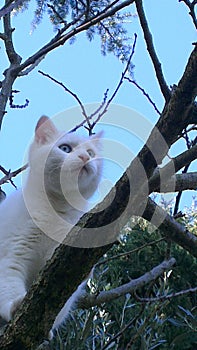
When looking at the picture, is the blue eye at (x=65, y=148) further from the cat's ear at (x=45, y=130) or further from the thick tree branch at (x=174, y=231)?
the thick tree branch at (x=174, y=231)

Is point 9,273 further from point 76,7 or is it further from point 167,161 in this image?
point 76,7

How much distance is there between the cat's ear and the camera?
2.13 m

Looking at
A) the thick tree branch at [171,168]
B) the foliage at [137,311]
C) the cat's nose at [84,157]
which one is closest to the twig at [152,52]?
the thick tree branch at [171,168]

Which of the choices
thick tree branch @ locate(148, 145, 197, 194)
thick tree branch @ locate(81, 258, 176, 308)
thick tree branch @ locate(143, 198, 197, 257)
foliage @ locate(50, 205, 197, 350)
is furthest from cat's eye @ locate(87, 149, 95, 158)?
thick tree branch @ locate(148, 145, 197, 194)

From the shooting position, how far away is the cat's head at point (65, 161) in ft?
6.69

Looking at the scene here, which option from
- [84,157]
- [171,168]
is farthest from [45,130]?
[171,168]

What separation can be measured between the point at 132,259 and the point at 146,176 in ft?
7.11

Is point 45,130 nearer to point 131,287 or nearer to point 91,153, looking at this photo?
point 91,153

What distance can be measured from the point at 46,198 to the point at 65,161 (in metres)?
0.18

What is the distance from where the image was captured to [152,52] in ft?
4.66

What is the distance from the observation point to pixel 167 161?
1390mm

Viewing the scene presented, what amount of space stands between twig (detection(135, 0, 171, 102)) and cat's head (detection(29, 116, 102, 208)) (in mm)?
671

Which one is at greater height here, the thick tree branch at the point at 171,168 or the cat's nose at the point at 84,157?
the cat's nose at the point at 84,157

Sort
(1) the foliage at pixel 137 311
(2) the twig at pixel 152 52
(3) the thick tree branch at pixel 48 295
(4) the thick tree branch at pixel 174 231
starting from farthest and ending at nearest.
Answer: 1. (1) the foliage at pixel 137 311
2. (4) the thick tree branch at pixel 174 231
3. (2) the twig at pixel 152 52
4. (3) the thick tree branch at pixel 48 295
